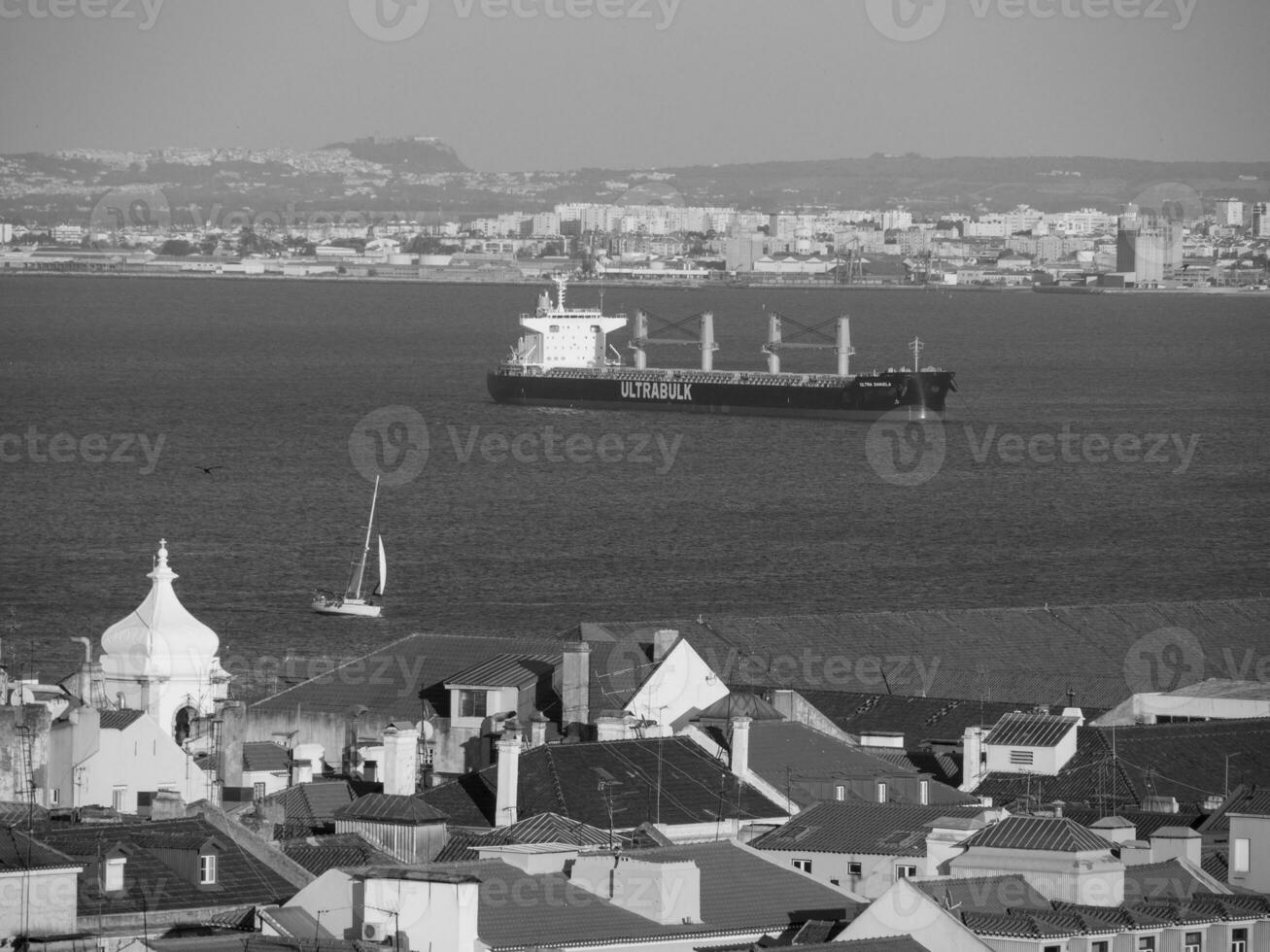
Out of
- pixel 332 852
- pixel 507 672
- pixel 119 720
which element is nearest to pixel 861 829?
pixel 332 852

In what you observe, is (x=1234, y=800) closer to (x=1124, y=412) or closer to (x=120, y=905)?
(x=120, y=905)

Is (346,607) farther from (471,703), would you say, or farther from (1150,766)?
(1150,766)

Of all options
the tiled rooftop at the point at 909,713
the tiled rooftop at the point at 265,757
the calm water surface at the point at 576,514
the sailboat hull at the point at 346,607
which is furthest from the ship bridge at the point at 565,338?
the tiled rooftop at the point at 265,757

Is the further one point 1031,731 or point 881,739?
point 881,739

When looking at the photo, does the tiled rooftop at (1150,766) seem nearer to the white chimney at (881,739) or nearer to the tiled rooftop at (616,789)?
the white chimney at (881,739)
